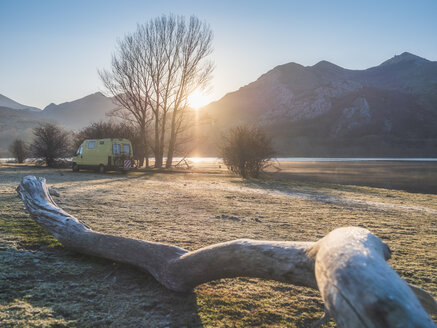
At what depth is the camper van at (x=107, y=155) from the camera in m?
21.0

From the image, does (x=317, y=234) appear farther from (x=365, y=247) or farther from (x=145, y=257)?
(x=365, y=247)

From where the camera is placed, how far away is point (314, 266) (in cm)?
195

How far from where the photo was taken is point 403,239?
5.26m

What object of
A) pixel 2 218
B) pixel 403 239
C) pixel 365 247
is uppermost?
pixel 365 247

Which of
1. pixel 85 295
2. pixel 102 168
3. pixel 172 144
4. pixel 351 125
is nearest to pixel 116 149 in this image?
pixel 102 168

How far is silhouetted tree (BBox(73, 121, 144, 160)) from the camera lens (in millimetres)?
30431

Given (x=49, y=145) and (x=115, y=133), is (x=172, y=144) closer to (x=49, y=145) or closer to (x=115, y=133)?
(x=115, y=133)

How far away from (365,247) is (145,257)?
7.55 ft

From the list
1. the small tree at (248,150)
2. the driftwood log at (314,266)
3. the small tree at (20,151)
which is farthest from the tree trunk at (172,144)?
the small tree at (20,151)

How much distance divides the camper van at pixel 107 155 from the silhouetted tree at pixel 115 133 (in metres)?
8.25

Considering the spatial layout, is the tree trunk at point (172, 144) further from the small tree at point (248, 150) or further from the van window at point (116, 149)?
the small tree at point (248, 150)

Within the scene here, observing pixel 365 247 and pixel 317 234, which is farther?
pixel 317 234

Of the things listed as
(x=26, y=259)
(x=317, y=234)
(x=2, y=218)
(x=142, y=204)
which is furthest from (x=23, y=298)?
(x=142, y=204)

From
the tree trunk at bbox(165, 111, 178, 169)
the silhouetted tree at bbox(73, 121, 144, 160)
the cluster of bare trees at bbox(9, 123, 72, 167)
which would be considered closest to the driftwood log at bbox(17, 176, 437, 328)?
the tree trunk at bbox(165, 111, 178, 169)
